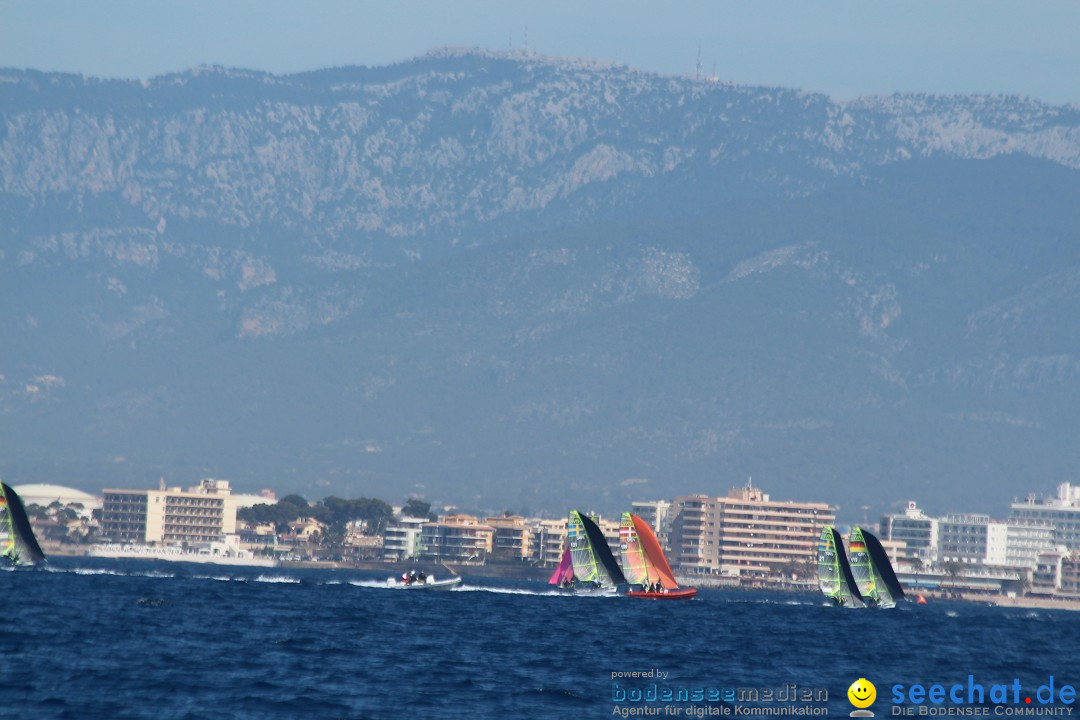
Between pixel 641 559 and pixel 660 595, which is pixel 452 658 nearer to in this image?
pixel 660 595

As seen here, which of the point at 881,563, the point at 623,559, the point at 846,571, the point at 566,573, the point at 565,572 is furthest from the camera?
the point at 565,572

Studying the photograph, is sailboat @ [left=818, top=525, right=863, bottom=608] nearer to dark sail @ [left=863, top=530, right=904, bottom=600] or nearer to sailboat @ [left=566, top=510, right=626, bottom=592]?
dark sail @ [left=863, top=530, right=904, bottom=600]

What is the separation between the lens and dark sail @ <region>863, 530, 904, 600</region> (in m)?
175

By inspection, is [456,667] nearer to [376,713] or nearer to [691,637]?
[376,713]

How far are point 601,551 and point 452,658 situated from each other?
3196 inches

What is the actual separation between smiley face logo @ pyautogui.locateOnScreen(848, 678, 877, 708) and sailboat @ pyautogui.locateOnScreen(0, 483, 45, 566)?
9938 cm

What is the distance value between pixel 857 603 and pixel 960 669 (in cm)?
7643

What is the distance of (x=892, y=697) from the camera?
84938mm

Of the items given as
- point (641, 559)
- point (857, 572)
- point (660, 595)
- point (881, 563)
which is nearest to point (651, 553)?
point (641, 559)

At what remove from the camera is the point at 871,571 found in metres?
176

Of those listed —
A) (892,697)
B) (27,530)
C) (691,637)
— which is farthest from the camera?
(27,530)

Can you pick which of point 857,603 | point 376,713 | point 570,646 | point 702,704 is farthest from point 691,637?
point 857,603

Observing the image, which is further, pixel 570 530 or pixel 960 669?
pixel 570 530

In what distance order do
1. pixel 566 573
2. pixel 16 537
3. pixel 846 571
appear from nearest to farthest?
pixel 16 537, pixel 846 571, pixel 566 573
